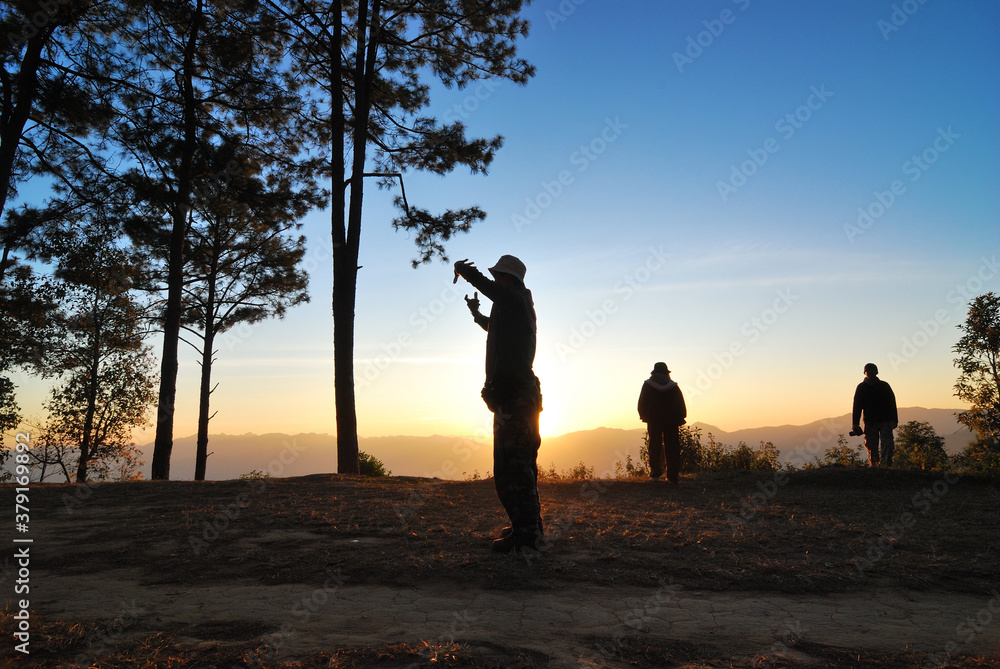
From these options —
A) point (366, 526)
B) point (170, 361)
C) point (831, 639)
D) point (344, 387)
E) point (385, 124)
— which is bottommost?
point (831, 639)

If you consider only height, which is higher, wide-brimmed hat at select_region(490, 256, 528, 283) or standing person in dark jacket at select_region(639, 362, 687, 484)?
wide-brimmed hat at select_region(490, 256, 528, 283)

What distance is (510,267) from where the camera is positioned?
4883mm

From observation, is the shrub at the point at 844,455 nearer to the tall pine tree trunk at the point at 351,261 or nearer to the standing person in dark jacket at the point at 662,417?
the standing person in dark jacket at the point at 662,417

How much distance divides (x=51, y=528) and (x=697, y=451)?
11.9m

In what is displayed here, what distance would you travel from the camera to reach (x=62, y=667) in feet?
8.29

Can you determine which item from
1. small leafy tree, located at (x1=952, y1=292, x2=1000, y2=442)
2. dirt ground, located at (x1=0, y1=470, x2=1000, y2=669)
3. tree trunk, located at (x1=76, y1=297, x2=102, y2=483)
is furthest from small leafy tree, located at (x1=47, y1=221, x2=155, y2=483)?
small leafy tree, located at (x1=952, y1=292, x2=1000, y2=442)

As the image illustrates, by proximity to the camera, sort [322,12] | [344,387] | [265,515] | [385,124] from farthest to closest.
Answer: [385,124]
[322,12]
[344,387]
[265,515]

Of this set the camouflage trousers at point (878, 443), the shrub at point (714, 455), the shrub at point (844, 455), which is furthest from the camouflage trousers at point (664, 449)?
the shrub at point (844, 455)

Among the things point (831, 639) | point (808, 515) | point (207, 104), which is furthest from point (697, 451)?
point (207, 104)

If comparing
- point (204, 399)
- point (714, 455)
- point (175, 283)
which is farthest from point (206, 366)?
point (714, 455)

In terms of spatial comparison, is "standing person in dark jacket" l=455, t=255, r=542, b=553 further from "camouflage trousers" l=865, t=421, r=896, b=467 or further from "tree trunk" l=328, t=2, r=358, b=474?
"camouflage trousers" l=865, t=421, r=896, b=467

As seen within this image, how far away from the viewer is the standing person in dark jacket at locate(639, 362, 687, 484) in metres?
9.12

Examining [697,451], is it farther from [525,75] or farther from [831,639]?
[831,639]

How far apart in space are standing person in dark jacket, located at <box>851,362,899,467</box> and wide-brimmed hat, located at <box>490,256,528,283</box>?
8796mm
